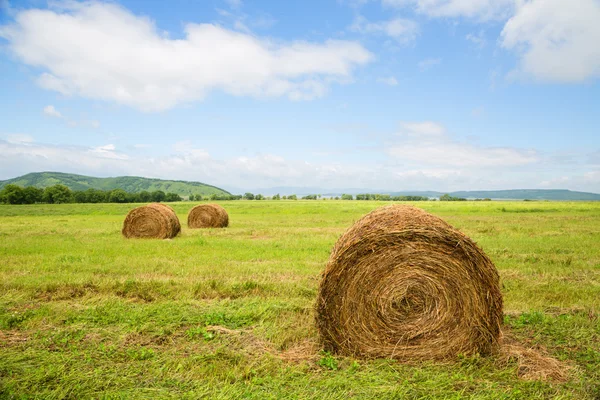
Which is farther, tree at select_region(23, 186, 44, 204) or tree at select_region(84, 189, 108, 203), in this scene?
tree at select_region(84, 189, 108, 203)

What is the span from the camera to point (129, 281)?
341 inches

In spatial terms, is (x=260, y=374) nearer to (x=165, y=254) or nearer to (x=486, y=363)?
(x=486, y=363)

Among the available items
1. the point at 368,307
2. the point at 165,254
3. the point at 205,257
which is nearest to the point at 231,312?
the point at 368,307

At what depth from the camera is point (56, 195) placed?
76750 mm

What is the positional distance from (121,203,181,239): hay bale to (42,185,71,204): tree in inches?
2793

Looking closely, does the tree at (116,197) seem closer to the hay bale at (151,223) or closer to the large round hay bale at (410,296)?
the hay bale at (151,223)

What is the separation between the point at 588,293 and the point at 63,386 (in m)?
9.86

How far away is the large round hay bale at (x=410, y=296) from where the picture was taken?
548cm

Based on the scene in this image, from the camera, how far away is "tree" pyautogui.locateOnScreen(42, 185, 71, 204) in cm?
7606

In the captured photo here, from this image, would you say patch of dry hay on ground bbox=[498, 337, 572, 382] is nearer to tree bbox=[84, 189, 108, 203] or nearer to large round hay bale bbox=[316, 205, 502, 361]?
large round hay bale bbox=[316, 205, 502, 361]

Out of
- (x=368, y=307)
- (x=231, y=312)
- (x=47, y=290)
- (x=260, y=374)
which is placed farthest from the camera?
(x=47, y=290)

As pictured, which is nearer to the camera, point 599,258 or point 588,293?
point 588,293

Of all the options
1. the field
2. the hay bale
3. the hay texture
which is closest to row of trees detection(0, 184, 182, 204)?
the hay texture

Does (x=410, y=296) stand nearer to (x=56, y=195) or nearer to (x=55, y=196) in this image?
(x=55, y=196)
